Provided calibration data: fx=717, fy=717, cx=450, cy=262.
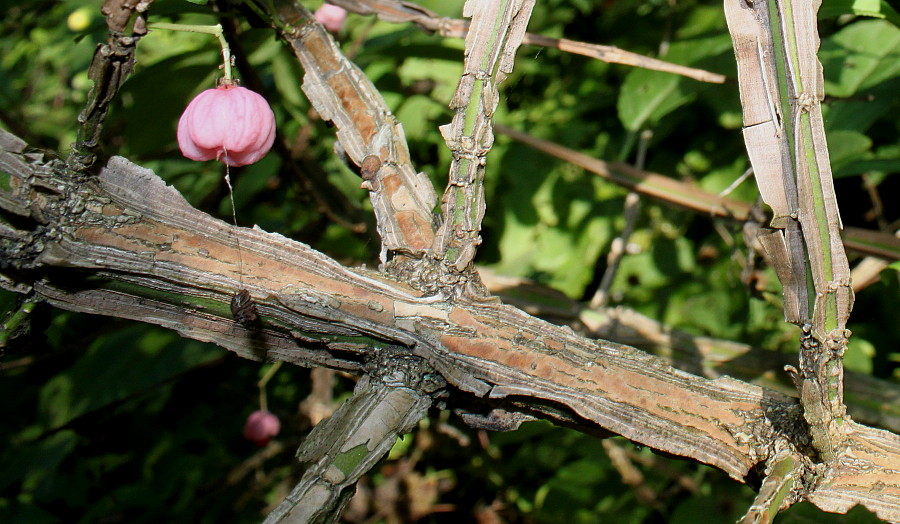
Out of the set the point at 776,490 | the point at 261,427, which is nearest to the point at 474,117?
the point at 776,490

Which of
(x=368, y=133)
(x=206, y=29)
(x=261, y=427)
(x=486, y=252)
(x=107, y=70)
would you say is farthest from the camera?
(x=486, y=252)

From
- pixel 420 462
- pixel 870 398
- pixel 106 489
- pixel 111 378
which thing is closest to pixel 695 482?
pixel 870 398

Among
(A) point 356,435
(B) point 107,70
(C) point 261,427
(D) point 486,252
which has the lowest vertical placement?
(C) point 261,427

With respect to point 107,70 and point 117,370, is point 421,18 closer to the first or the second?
point 107,70

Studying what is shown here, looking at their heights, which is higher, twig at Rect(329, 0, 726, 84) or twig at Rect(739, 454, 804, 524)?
twig at Rect(329, 0, 726, 84)

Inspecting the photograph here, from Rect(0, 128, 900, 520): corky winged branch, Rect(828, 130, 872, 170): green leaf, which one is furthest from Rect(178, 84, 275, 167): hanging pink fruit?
Rect(828, 130, 872, 170): green leaf

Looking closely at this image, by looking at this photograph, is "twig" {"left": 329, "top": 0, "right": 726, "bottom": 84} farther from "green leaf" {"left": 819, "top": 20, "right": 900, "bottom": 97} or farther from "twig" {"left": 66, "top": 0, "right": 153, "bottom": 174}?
"twig" {"left": 66, "top": 0, "right": 153, "bottom": 174}

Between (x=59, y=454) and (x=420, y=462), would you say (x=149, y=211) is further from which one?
(x=420, y=462)
